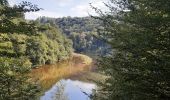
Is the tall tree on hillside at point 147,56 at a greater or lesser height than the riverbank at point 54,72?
greater

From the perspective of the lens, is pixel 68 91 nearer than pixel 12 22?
No

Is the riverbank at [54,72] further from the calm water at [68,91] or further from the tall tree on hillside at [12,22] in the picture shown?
the tall tree on hillside at [12,22]

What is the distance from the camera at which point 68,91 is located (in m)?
74.5

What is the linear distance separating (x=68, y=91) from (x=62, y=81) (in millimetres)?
12099

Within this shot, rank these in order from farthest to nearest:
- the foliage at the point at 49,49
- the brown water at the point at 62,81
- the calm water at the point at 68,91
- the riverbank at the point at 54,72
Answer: the foliage at the point at 49,49, the riverbank at the point at 54,72, the brown water at the point at 62,81, the calm water at the point at 68,91

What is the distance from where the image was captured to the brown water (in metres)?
66.5

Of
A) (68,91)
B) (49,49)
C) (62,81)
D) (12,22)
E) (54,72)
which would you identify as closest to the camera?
(12,22)

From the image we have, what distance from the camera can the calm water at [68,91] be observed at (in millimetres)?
58656

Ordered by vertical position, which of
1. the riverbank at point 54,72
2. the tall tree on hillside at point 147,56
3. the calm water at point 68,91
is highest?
the tall tree on hillside at point 147,56

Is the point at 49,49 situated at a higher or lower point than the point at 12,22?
lower

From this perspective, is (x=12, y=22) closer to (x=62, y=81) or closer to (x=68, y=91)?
(x=68, y=91)

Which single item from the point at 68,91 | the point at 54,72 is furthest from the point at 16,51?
the point at 54,72

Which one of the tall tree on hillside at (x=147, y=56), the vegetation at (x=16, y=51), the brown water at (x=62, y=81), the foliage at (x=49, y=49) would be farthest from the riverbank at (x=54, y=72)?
the tall tree on hillside at (x=147, y=56)

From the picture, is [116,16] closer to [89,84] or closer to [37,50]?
[89,84]
